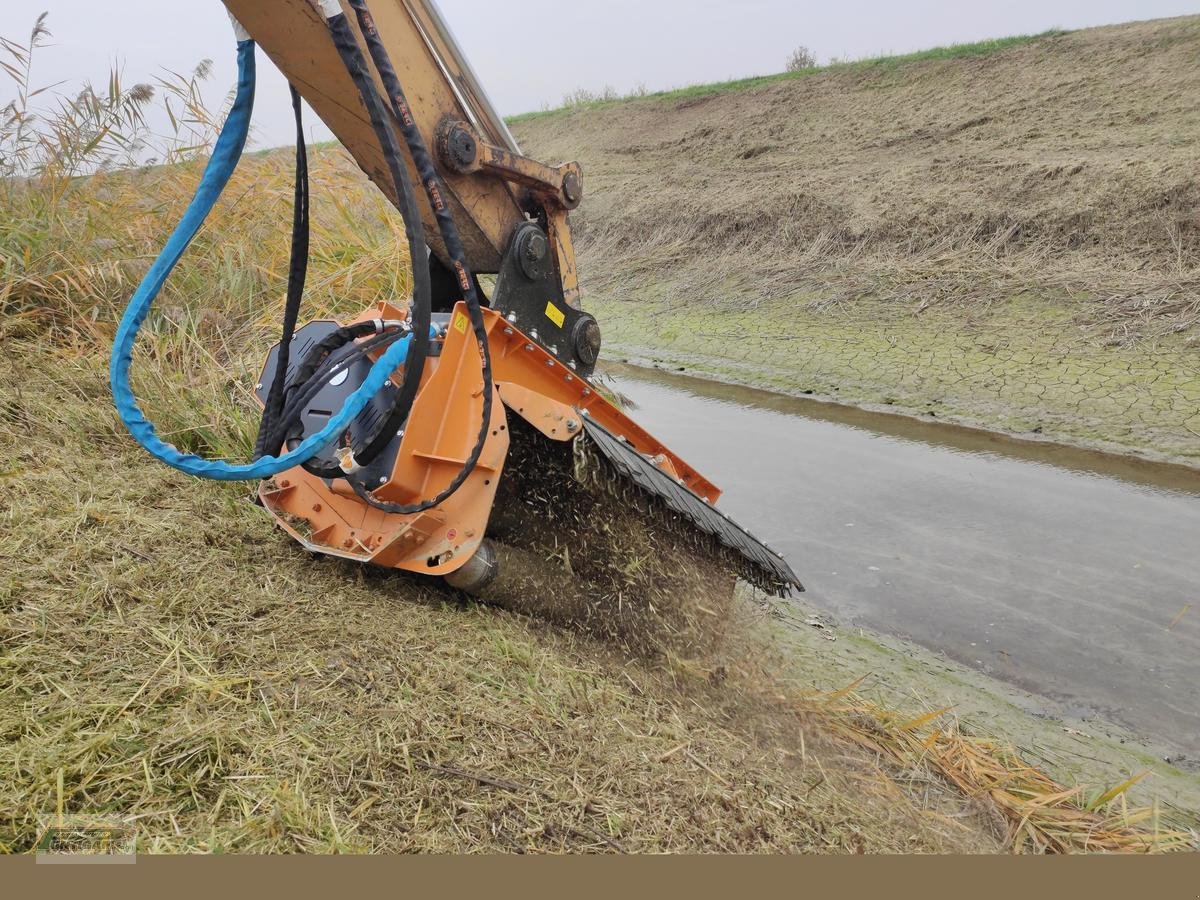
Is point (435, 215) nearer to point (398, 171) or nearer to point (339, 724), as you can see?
point (398, 171)

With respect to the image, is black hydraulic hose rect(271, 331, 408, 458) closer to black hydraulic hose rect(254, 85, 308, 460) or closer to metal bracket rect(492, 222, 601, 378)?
black hydraulic hose rect(254, 85, 308, 460)

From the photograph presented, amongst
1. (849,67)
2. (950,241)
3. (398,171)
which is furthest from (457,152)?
(849,67)

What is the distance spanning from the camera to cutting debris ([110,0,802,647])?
2.49m

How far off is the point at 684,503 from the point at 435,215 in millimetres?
1158

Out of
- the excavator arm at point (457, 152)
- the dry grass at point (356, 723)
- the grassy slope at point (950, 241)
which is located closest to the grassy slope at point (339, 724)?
the dry grass at point (356, 723)

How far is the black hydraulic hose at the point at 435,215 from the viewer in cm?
Result: 227

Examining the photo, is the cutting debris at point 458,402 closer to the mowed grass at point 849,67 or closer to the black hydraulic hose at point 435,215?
the black hydraulic hose at point 435,215

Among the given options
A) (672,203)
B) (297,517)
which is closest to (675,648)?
(297,517)

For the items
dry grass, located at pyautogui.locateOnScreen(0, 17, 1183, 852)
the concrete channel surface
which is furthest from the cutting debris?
the concrete channel surface

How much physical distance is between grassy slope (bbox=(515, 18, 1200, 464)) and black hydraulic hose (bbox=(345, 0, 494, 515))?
4798 millimetres

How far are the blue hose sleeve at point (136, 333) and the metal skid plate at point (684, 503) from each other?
0.68 metres

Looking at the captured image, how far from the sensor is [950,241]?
8.89 m

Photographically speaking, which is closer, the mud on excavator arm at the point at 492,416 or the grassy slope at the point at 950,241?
the mud on excavator arm at the point at 492,416

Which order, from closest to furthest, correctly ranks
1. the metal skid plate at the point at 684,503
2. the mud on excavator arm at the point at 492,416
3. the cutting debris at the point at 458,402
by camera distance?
the cutting debris at the point at 458,402 < the mud on excavator arm at the point at 492,416 < the metal skid plate at the point at 684,503
